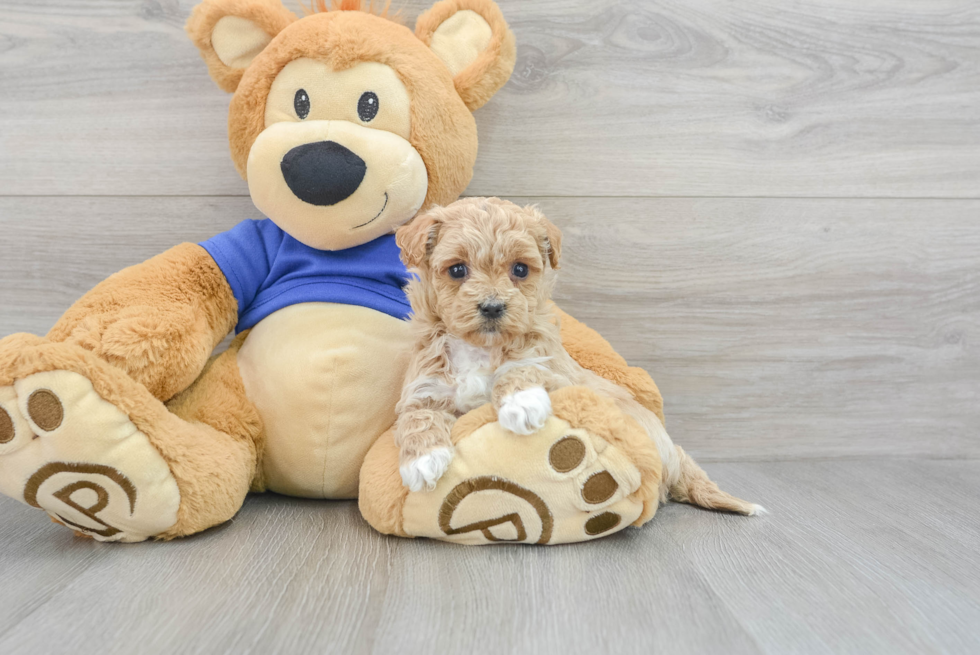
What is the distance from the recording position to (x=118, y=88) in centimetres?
120

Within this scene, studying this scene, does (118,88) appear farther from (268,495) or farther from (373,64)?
(268,495)

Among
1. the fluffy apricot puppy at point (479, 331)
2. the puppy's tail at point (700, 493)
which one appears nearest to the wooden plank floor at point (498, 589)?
the puppy's tail at point (700, 493)

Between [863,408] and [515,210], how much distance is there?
950mm

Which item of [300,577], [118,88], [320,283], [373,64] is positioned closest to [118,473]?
[300,577]

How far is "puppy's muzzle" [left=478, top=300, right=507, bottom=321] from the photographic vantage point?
0.79 meters

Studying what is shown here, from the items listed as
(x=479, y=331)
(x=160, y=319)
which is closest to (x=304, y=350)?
(x=160, y=319)

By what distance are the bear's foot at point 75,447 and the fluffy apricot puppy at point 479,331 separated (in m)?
0.32

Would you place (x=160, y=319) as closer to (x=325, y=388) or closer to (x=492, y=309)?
(x=325, y=388)

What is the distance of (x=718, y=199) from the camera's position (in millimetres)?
1275

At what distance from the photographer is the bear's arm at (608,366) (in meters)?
1.04

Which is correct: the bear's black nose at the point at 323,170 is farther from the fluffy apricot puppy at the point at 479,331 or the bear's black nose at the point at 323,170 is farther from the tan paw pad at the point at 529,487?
the tan paw pad at the point at 529,487

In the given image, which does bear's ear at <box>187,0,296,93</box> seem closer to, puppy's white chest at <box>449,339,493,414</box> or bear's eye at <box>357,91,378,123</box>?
bear's eye at <box>357,91,378,123</box>

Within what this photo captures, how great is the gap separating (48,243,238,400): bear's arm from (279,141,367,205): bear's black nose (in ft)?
0.76

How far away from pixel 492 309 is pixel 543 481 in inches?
9.0
